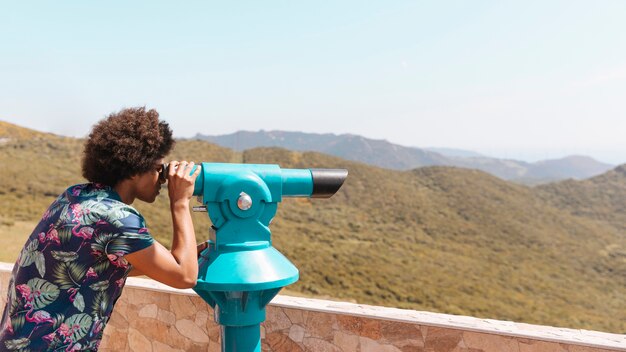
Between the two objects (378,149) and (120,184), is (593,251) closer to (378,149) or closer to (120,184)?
(120,184)

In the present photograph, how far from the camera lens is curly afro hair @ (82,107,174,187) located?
146cm

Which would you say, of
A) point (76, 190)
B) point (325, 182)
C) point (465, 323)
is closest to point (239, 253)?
point (325, 182)

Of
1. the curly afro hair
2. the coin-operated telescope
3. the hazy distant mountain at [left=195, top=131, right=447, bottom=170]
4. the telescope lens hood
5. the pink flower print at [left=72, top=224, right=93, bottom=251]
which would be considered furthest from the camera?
the hazy distant mountain at [left=195, top=131, right=447, bottom=170]

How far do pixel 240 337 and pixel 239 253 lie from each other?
0.28 meters

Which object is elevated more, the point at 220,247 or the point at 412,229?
the point at 220,247

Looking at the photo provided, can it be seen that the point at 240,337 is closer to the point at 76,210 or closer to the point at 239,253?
the point at 239,253

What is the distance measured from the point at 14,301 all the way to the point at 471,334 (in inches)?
85.0

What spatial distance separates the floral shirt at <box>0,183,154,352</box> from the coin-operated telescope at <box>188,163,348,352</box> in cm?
29

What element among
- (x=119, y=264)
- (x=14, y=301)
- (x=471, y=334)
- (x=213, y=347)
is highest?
(x=119, y=264)

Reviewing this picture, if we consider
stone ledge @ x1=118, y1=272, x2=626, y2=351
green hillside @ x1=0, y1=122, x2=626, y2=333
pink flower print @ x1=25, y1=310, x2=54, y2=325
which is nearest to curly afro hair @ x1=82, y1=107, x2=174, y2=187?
pink flower print @ x1=25, y1=310, x2=54, y2=325

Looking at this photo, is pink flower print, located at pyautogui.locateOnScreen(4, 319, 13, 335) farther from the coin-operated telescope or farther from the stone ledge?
the stone ledge

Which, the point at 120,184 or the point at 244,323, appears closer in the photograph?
the point at 120,184

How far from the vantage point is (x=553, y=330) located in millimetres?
2734

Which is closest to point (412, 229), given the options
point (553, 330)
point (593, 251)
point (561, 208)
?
point (593, 251)
